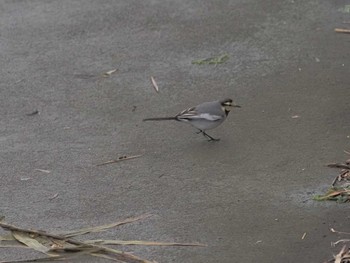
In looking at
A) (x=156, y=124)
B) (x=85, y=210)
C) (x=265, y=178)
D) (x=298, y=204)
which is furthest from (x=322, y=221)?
(x=156, y=124)

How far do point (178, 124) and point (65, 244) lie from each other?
2082 mm

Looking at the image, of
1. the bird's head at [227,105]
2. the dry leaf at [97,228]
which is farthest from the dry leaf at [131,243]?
the bird's head at [227,105]

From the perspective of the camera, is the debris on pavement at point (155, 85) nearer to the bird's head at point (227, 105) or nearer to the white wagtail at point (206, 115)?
the white wagtail at point (206, 115)

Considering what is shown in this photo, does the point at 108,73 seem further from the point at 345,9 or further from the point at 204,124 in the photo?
the point at 345,9

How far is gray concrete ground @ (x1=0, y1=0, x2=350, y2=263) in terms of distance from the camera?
20.1 feet

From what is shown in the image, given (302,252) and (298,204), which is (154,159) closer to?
(298,204)

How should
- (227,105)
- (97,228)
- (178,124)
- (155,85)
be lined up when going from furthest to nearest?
(155,85), (178,124), (227,105), (97,228)

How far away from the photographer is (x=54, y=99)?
811 cm

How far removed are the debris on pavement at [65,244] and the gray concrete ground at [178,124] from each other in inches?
3.2

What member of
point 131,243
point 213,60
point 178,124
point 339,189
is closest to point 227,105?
point 178,124

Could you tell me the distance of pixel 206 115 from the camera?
7.31 m

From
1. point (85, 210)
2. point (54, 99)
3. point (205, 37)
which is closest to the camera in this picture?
point (85, 210)

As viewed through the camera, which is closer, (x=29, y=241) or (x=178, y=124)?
(x=29, y=241)

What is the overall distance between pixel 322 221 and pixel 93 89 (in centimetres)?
293
